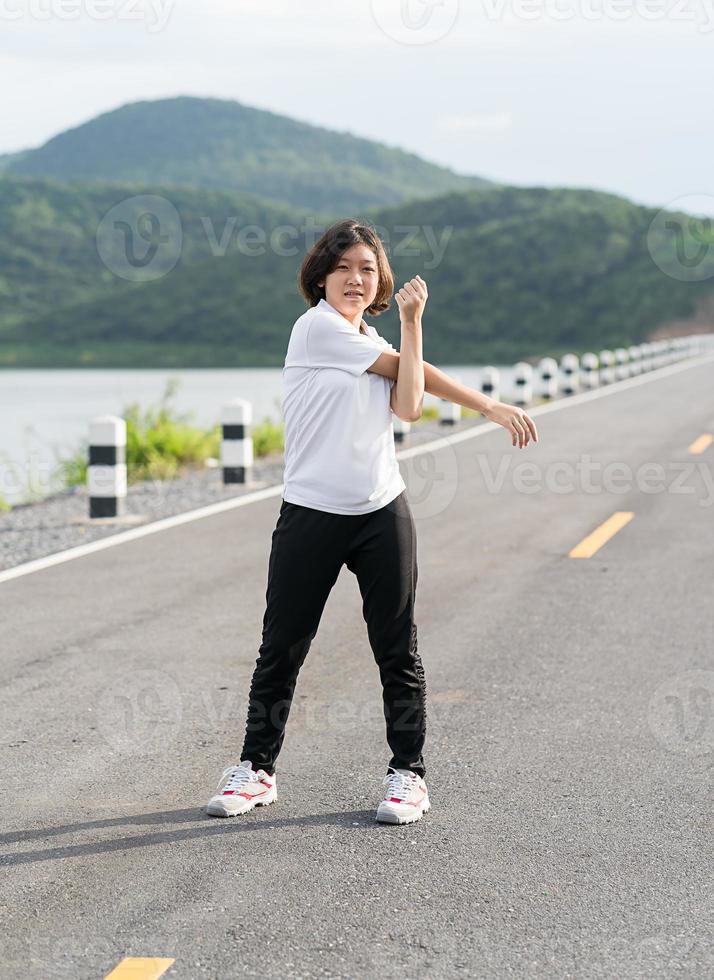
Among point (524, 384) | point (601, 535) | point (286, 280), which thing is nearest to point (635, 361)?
point (524, 384)

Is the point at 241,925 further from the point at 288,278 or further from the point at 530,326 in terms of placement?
the point at 288,278

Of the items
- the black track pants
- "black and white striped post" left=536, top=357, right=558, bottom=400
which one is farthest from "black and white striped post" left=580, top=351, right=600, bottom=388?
the black track pants

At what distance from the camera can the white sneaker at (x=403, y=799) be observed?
14.5 feet

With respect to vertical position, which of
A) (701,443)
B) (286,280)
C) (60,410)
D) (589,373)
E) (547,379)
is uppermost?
(286,280)

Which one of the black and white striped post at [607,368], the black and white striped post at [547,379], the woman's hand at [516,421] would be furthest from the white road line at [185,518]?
the black and white striped post at [607,368]

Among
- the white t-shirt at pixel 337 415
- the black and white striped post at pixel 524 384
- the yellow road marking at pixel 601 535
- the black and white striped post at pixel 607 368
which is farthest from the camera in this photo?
the black and white striped post at pixel 607 368

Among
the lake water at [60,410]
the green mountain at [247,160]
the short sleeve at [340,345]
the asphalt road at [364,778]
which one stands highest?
the green mountain at [247,160]

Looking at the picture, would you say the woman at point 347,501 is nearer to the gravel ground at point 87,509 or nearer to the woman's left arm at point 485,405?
the woman's left arm at point 485,405

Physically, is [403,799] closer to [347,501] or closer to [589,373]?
[347,501]

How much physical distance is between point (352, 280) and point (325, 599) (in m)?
1.05

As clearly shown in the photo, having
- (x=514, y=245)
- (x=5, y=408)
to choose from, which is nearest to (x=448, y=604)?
(x=5, y=408)

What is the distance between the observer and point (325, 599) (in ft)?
15.0

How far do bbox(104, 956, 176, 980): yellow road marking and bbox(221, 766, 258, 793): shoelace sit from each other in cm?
111

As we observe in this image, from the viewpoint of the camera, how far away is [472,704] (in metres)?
5.84
